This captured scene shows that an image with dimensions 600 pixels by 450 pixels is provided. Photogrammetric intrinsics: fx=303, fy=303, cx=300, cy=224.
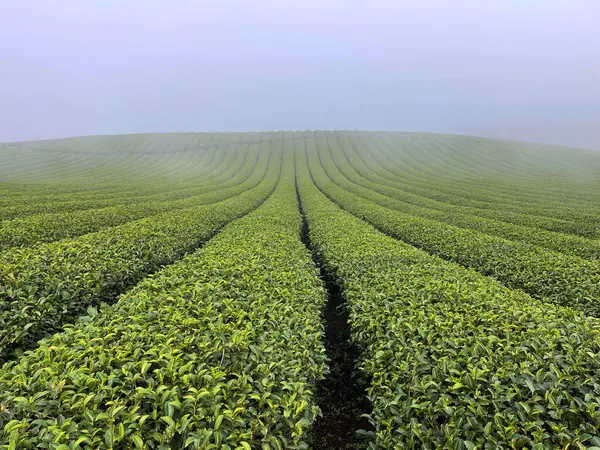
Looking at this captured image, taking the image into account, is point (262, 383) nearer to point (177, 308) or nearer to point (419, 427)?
point (419, 427)

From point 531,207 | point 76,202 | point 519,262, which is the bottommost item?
point 531,207

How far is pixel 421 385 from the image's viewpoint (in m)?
4.00

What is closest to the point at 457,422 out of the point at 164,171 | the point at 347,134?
the point at 164,171

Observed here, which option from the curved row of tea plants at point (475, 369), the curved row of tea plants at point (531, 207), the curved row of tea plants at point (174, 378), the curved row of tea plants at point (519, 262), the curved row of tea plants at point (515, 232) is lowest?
the curved row of tea plants at point (531, 207)

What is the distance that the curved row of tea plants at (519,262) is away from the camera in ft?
27.1

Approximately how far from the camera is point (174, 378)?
138 inches

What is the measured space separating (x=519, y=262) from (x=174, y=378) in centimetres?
1158

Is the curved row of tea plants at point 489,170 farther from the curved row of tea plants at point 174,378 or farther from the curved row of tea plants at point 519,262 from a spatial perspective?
the curved row of tea plants at point 174,378

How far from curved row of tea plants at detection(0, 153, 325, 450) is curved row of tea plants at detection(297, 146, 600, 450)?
46.4 inches

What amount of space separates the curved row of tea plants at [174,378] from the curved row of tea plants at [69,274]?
1598mm

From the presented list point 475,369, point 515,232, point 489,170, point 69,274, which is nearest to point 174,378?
point 475,369

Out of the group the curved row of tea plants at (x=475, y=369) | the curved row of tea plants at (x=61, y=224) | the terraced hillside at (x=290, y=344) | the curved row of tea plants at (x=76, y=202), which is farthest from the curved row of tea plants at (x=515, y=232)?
the curved row of tea plants at (x=76, y=202)

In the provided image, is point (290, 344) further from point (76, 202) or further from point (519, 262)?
point (76, 202)

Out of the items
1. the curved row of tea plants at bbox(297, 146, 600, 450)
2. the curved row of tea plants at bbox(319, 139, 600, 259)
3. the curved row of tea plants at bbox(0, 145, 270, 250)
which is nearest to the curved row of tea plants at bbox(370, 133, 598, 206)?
the curved row of tea plants at bbox(319, 139, 600, 259)
